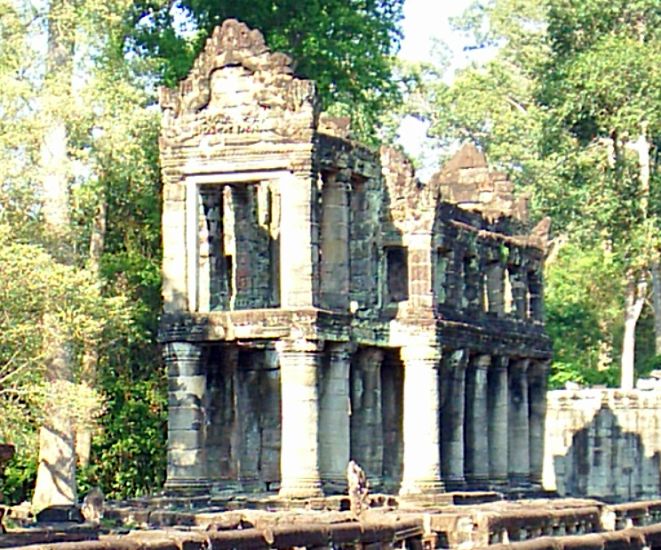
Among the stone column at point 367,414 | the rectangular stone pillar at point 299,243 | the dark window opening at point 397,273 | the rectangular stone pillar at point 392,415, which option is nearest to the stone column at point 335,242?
the rectangular stone pillar at point 299,243

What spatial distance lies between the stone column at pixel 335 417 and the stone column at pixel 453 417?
438 centimetres

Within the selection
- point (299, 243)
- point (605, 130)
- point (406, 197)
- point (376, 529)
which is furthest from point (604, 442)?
point (376, 529)

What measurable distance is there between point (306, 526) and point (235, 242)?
1185cm

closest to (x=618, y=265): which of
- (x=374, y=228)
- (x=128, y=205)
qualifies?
(x=128, y=205)

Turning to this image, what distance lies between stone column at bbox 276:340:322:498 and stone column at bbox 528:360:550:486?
36.9ft

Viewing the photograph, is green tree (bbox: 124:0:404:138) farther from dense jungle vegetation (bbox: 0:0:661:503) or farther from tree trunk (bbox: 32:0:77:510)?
tree trunk (bbox: 32:0:77:510)

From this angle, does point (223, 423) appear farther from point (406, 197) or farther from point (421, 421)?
point (406, 197)

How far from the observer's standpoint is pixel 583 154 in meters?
51.0

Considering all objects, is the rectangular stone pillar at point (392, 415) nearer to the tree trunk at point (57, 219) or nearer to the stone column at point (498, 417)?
the stone column at point (498, 417)

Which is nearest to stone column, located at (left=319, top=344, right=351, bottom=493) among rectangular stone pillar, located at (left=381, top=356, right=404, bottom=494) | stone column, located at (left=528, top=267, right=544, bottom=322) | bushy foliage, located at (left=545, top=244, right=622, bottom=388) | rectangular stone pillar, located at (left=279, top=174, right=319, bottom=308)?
rectangular stone pillar, located at (left=279, top=174, right=319, bottom=308)

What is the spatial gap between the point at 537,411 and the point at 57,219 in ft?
37.5

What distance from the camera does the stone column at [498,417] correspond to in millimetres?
38594

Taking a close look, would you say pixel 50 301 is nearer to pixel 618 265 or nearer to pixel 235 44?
pixel 235 44

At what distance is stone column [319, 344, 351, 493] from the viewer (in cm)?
3144
